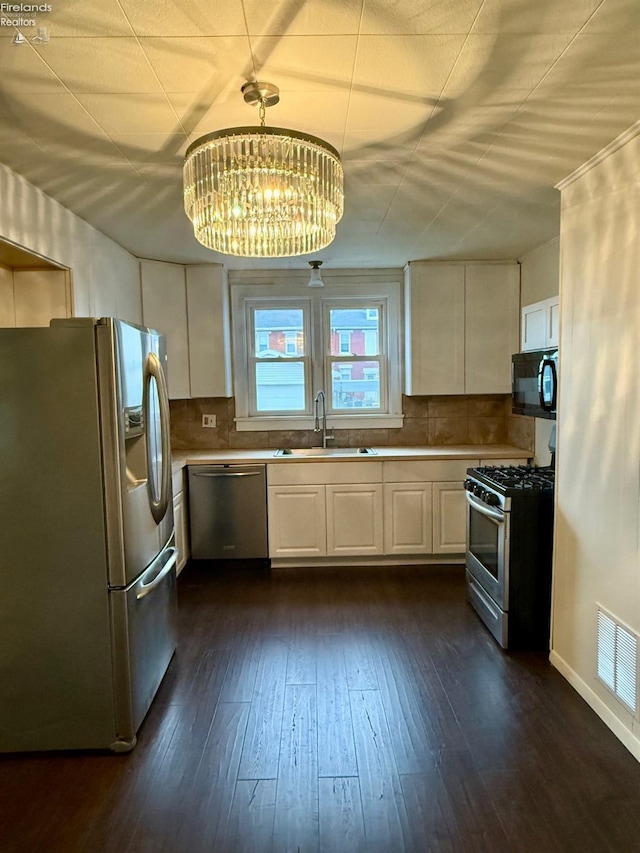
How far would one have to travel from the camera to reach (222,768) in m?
1.92

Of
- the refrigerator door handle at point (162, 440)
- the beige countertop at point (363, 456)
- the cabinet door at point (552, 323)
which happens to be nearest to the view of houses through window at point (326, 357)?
the beige countertop at point (363, 456)

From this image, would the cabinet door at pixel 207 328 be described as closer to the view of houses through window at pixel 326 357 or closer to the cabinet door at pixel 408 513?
the view of houses through window at pixel 326 357

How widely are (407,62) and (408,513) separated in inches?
117

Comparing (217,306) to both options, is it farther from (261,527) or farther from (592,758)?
(592,758)

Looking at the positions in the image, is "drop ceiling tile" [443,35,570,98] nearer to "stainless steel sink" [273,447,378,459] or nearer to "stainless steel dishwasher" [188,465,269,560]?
"stainless steel sink" [273,447,378,459]

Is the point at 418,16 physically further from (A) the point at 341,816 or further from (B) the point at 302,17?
(A) the point at 341,816

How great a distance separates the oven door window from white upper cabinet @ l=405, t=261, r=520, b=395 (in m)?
1.31

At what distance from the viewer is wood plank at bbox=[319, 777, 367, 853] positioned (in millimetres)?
1588

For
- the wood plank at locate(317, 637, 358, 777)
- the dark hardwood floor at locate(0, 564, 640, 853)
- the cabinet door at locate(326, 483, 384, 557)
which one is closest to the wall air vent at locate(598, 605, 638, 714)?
the dark hardwood floor at locate(0, 564, 640, 853)

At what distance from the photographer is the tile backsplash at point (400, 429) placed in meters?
4.42

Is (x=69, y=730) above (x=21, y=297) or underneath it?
underneath

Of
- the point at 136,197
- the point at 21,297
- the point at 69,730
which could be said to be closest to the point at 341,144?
the point at 136,197

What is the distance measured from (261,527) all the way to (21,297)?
2180 millimetres

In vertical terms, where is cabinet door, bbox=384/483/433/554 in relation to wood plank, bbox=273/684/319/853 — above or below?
above
